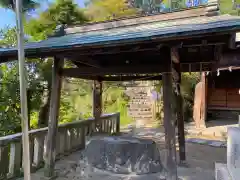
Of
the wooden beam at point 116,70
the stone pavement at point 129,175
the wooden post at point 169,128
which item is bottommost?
the stone pavement at point 129,175

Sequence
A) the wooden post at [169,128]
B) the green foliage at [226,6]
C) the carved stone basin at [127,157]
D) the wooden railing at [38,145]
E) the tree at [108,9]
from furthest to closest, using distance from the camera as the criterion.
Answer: the green foliage at [226,6]
the tree at [108,9]
the carved stone basin at [127,157]
the wooden railing at [38,145]
the wooden post at [169,128]

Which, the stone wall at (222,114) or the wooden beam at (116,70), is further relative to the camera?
the stone wall at (222,114)

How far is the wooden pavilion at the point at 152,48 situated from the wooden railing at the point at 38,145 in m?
0.44

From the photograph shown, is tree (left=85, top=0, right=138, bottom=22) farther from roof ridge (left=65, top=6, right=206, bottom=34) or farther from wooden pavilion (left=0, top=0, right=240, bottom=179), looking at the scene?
wooden pavilion (left=0, top=0, right=240, bottom=179)

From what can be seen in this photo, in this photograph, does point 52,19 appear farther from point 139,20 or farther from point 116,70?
point 116,70

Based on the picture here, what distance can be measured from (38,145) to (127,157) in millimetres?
1761

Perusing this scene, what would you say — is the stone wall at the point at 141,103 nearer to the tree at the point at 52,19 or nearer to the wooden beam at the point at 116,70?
the tree at the point at 52,19

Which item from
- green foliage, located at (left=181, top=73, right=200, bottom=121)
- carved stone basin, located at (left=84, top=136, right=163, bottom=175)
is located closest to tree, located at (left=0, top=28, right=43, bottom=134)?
carved stone basin, located at (left=84, top=136, right=163, bottom=175)

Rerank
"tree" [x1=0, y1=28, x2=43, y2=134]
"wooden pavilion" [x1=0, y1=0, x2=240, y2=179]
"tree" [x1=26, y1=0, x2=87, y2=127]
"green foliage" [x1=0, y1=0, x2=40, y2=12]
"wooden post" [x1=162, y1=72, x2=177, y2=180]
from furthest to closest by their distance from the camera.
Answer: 1. "tree" [x1=26, y1=0, x2=87, y2=127]
2. "green foliage" [x1=0, y1=0, x2=40, y2=12]
3. "tree" [x1=0, y1=28, x2=43, y2=134]
4. "wooden post" [x1=162, y1=72, x2=177, y2=180]
5. "wooden pavilion" [x1=0, y1=0, x2=240, y2=179]

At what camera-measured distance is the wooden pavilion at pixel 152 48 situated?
→ 104 inches

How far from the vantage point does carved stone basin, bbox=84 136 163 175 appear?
4.07 metres

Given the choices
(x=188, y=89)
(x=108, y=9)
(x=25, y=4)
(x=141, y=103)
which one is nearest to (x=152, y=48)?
(x=25, y=4)

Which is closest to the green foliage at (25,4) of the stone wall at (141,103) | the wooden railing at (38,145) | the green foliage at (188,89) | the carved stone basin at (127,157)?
the wooden railing at (38,145)

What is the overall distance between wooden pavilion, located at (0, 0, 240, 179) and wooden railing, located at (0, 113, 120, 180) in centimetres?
44
